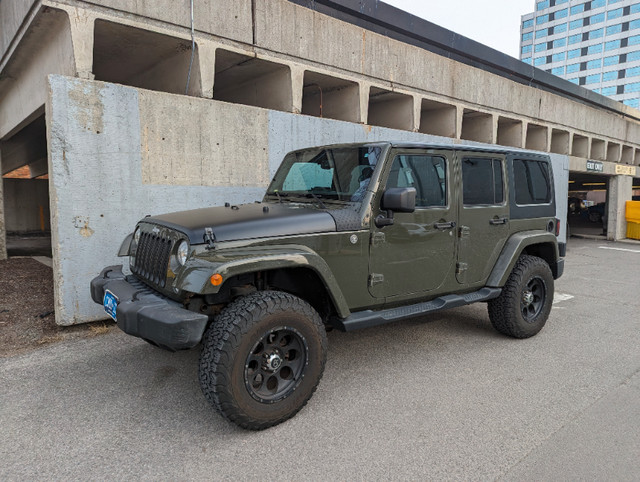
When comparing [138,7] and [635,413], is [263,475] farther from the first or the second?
[138,7]

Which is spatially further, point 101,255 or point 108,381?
point 101,255

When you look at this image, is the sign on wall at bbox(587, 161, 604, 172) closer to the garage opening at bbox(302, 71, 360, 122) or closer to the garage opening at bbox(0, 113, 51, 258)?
the garage opening at bbox(302, 71, 360, 122)

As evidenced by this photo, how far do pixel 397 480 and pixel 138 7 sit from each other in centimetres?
535

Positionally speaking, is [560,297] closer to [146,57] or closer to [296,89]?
[296,89]

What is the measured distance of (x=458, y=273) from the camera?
3.79 meters

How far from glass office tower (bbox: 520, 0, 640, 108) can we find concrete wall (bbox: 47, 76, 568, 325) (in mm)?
72366

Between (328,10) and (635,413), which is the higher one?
(328,10)

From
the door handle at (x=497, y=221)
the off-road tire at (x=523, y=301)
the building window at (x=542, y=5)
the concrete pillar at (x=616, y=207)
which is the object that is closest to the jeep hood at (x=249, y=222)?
the door handle at (x=497, y=221)

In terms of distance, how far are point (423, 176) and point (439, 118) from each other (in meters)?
6.51

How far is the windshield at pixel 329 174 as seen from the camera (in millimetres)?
3291

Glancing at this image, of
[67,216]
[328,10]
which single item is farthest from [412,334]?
[328,10]

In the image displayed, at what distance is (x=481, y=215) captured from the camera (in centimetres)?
391

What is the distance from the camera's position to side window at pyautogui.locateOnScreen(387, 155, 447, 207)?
3.38 meters

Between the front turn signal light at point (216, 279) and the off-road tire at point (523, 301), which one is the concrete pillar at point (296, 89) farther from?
the front turn signal light at point (216, 279)
